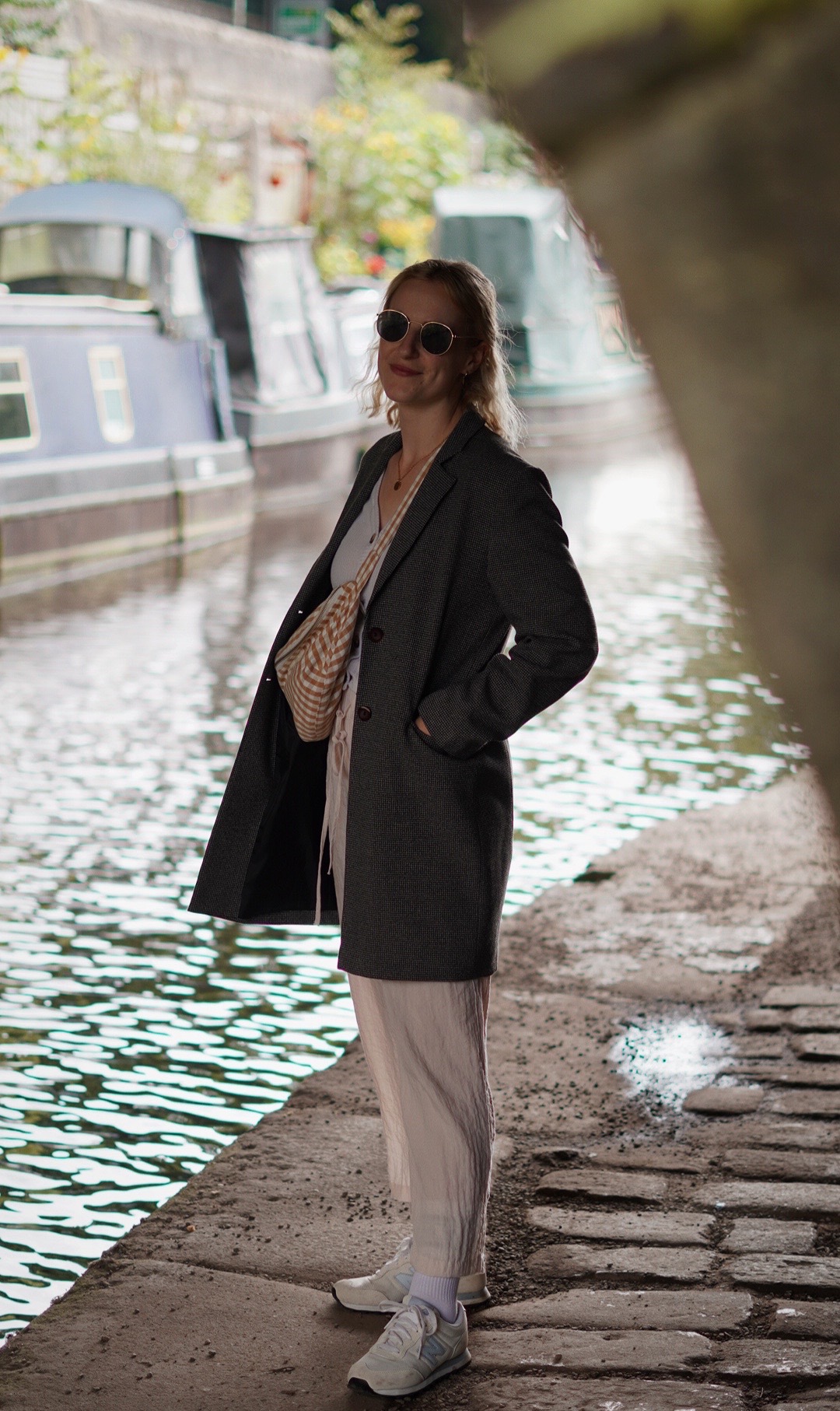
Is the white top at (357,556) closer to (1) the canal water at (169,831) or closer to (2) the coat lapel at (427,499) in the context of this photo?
(2) the coat lapel at (427,499)

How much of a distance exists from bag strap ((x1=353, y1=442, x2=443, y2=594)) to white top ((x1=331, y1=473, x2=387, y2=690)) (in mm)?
10

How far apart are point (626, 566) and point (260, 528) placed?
145 inches

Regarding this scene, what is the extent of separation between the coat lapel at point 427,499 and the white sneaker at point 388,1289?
118 centimetres

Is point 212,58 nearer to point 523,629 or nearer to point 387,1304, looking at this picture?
point 523,629

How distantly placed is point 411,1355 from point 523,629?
1.16 m

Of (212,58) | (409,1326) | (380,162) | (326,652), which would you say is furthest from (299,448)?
(409,1326)

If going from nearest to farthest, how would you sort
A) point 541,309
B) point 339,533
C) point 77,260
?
point 339,533, point 77,260, point 541,309

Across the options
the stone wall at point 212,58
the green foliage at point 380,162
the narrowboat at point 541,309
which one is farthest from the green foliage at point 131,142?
the narrowboat at point 541,309

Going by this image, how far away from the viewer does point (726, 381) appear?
0.59 meters

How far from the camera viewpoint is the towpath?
267 centimetres

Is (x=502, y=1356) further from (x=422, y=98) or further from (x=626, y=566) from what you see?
(x=422, y=98)

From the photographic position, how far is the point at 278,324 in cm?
1636

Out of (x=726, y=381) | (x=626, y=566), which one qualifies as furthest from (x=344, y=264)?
(x=726, y=381)

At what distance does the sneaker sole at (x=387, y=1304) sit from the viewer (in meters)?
2.88
